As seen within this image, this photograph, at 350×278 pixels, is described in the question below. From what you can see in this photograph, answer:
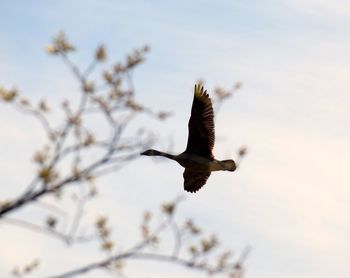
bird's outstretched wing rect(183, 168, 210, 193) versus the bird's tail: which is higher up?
bird's outstretched wing rect(183, 168, 210, 193)

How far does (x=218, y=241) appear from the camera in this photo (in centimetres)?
916

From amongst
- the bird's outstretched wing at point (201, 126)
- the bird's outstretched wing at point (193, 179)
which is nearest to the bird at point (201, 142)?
the bird's outstretched wing at point (201, 126)

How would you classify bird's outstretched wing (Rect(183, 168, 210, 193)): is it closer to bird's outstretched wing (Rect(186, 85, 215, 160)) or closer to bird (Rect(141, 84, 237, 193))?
bird (Rect(141, 84, 237, 193))

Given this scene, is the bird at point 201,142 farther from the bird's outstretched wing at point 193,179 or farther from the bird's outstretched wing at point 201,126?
the bird's outstretched wing at point 193,179

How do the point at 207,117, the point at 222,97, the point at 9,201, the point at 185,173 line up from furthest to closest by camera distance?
the point at 185,173 < the point at 207,117 < the point at 222,97 < the point at 9,201

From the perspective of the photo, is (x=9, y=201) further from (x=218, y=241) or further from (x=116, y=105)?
(x=218, y=241)

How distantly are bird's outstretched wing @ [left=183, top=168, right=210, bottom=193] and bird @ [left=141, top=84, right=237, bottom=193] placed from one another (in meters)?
1.20

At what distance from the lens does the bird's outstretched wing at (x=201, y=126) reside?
52.9ft

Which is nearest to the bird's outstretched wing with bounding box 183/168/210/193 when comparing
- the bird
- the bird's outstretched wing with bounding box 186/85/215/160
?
the bird

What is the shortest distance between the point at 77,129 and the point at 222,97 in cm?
260

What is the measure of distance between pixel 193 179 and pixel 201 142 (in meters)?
2.33

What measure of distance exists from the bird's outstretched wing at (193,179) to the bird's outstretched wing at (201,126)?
1.83 metres

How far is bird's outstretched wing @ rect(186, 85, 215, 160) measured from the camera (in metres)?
16.1

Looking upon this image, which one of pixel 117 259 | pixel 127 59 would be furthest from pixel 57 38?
pixel 117 259
